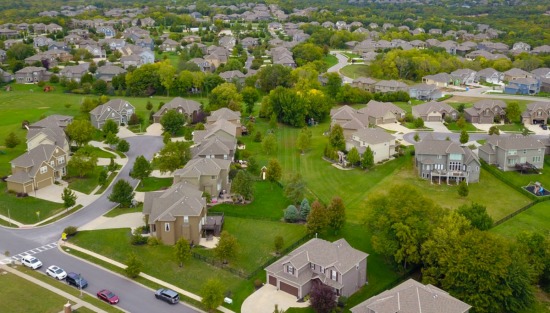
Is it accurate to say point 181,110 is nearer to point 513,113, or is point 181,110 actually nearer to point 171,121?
point 171,121

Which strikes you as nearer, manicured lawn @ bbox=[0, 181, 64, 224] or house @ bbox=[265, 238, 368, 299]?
house @ bbox=[265, 238, 368, 299]

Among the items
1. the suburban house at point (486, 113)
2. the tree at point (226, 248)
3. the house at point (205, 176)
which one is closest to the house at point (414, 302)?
the tree at point (226, 248)

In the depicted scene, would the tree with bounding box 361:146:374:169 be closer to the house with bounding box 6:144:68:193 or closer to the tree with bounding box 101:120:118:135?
the house with bounding box 6:144:68:193

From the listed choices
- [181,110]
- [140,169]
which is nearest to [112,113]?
[181,110]

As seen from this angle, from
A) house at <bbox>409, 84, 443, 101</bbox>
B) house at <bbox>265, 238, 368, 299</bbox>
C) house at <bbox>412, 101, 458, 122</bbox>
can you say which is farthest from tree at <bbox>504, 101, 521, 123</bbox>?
house at <bbox>265, 238, 368, 299</bbox>

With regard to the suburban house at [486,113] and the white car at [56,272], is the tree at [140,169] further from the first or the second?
the suburban house at [486,113]
